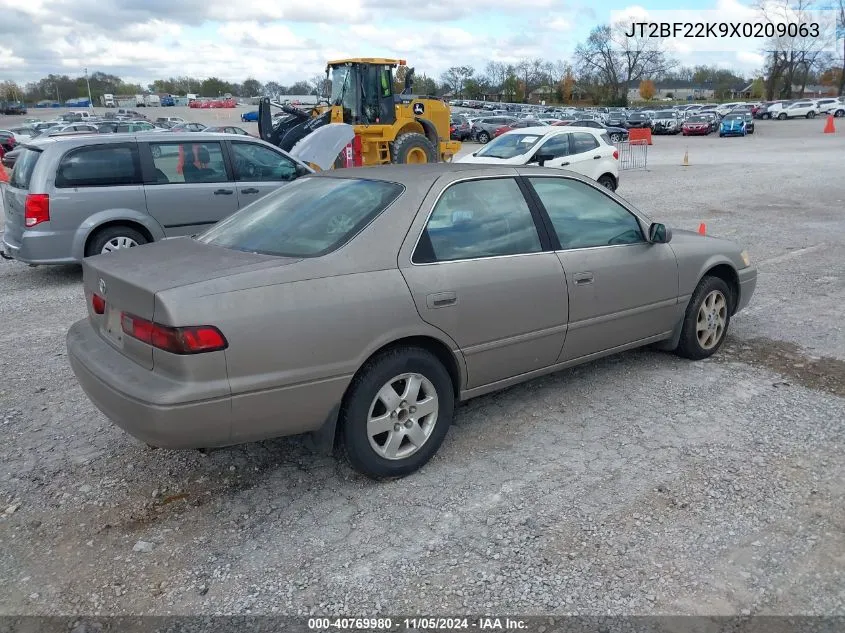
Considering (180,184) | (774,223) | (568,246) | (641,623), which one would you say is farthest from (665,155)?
(641,623)

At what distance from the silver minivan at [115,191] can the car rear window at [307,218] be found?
4.29 metres

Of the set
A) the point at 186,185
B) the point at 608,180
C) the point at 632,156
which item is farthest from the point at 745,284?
the point at 632,156

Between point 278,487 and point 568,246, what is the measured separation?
86.8 inches

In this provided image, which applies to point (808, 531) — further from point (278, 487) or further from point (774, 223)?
point (774, 223)

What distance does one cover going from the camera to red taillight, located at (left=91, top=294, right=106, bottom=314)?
11.9 feet

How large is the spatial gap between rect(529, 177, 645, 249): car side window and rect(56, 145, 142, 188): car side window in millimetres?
5545

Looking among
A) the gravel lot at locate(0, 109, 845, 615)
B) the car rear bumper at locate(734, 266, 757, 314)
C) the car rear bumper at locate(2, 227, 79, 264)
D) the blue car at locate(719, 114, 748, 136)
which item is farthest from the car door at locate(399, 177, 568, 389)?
the blue car at locate(719, 114, 748, 136)

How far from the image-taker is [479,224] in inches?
159

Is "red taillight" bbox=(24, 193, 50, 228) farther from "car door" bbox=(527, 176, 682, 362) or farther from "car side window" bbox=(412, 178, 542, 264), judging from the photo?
"car door" bbox=(527, 176, 682, 362)

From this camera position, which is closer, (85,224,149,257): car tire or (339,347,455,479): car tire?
(339,347,455,479): car tire

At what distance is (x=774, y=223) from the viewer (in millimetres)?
11797

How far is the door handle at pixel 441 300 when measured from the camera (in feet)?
11.9

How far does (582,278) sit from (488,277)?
2.47 feet

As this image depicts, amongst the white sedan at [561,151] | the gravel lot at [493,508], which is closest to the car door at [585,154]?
the white sedan at [561,151]
